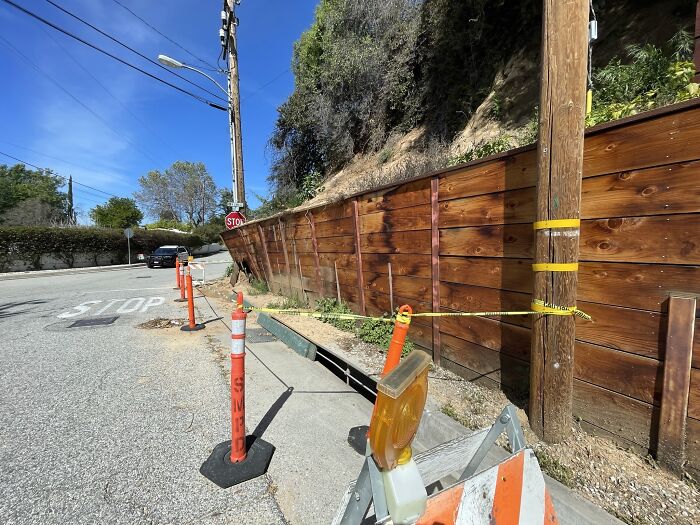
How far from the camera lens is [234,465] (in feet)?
8.45

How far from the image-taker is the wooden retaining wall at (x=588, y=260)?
2.02 meters

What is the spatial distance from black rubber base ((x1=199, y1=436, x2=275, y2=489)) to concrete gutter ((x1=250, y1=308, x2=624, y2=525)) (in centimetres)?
125

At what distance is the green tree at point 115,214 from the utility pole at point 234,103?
41712 mm

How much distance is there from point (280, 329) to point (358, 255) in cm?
197

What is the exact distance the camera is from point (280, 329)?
6035 millimetres

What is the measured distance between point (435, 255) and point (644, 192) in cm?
194

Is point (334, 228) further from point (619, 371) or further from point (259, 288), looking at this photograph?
point (259, 288)

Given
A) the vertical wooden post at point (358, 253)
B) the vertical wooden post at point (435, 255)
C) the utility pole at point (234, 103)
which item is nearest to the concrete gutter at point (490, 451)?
the vertical wooden post at point (435, 255)

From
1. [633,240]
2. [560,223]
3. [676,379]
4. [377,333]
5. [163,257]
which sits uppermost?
[560,223]

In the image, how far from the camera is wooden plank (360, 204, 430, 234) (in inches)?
157

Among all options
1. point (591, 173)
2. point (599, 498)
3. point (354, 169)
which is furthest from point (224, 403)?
point (354, 169)

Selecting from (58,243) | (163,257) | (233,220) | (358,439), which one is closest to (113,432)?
(358,439)

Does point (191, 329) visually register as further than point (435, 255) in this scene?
Yes

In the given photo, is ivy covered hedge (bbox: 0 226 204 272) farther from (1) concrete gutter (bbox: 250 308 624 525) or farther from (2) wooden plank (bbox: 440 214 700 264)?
(2) wooden plank (bbox: 440 214 700 264)
